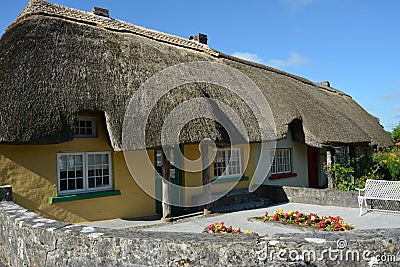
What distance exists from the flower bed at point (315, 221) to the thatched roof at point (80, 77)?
101 inches

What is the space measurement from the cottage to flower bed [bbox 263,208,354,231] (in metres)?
2.23

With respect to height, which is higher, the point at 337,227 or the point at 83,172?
the point at 83,172

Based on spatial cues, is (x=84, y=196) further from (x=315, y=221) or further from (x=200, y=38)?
(x=200, y=38)

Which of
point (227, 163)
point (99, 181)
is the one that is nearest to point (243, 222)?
point (227, 163)

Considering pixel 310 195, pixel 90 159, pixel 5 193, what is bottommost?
pixel 310 195

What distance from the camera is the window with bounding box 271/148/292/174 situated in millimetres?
14009

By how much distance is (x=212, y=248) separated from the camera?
373 cm

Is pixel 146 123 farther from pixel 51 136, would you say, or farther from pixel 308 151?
pixel 308 151

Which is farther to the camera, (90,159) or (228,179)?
(228,179)

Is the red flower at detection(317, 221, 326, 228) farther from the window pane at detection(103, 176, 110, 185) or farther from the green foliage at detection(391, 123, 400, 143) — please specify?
the green foliage at detection(391, 123, 400, 143)

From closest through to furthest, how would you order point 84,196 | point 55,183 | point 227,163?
point 55,183 → point 84,196 → point 227,163

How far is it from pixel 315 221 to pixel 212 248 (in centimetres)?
528

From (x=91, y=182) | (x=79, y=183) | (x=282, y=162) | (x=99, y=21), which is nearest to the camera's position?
(x=79, y=183)

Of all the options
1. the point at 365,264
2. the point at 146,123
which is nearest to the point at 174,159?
the point at 146,123
